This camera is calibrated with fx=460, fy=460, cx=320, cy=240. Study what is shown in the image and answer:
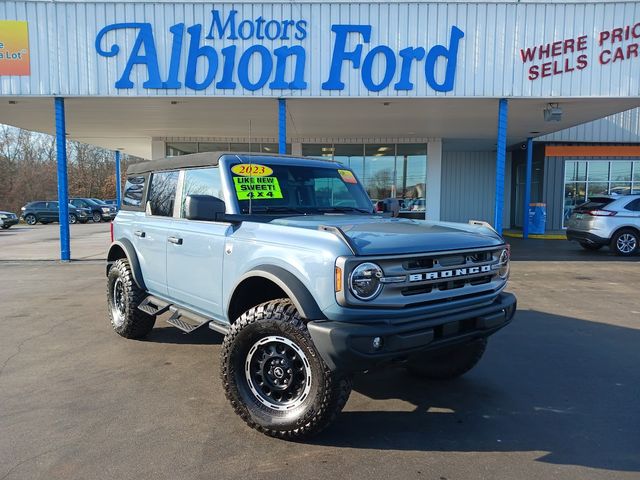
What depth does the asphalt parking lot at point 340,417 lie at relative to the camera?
287 centimetres

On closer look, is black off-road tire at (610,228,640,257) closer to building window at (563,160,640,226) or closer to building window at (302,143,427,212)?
building window at (302,143,427,212)

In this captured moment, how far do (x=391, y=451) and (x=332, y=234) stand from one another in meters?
1.48

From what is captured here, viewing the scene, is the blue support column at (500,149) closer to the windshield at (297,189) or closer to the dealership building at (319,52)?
the dealership building at (319,52)

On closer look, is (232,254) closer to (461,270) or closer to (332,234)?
(332,234)

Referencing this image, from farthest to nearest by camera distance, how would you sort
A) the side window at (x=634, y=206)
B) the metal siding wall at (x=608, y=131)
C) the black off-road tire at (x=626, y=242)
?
the metal siding wall at (x=608, y=131) → the black off-road tire at (x=626, y=242) → the side window at (x=634, y=206)

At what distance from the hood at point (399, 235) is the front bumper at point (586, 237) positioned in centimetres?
1109

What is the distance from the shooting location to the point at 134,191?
17.9 feet

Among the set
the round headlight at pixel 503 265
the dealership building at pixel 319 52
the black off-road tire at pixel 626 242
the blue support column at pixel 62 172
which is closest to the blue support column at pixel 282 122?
the dealership building at pixel 319 52

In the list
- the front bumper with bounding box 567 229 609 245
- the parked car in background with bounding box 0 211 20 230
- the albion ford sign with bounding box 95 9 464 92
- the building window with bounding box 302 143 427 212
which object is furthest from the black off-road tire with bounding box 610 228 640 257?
the parked car in background with bounding box 0 211 20 230

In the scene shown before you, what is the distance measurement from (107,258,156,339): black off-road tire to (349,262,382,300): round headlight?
127 inches

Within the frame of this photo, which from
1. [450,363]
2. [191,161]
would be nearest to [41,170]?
[191,161]

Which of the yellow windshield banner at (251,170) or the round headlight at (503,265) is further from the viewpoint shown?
the yellow windshield banner at (251,170)

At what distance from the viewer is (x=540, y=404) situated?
3.75 metres

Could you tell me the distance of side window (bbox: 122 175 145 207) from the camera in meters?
5.32
